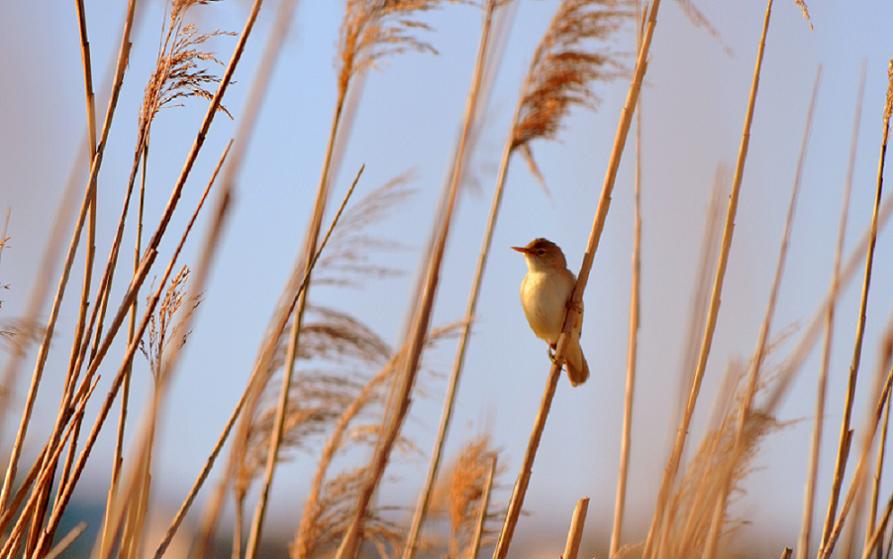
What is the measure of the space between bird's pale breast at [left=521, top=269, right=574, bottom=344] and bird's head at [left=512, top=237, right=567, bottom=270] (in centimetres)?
5

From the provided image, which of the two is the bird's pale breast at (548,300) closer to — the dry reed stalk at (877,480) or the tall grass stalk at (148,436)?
the dry reed stalk at (877,480)

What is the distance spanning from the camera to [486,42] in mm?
2572

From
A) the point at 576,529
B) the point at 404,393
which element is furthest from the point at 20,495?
the point at 576,529

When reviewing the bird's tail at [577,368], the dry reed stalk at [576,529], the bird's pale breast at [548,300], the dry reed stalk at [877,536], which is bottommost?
the dry reed stalk at [576,529]

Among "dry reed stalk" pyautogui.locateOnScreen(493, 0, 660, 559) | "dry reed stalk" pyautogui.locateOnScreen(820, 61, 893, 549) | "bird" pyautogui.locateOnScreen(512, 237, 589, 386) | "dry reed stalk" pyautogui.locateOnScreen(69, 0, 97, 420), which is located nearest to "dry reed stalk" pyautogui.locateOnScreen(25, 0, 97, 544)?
"dry reed stalk" pyautogui.locateOnScreen(69, 0, 97, 420)

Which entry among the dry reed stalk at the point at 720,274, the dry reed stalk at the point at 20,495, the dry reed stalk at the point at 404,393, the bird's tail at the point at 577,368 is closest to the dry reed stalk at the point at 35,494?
the dry reed stalk at the point at 20,495

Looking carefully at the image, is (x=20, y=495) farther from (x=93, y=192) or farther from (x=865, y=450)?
(x=865, y=450)

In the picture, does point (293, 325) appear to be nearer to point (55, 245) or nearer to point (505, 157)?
point (55, 245)

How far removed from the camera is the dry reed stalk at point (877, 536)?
2312 millimetres

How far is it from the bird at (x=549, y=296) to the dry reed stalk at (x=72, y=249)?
213cm

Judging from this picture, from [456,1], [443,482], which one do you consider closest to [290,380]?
[456,1]

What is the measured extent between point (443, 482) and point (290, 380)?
99.3 inches

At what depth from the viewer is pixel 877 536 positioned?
2322 millimetres

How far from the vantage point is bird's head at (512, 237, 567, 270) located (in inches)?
154
